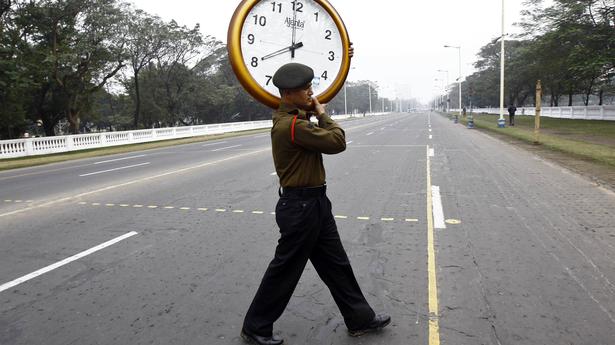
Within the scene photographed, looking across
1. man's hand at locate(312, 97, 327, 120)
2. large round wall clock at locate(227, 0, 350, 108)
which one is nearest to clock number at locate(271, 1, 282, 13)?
large round wall clock at locate(227, 0, 350, 108)

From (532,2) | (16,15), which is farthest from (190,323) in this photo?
(532,2)

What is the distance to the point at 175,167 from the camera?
1379 cm

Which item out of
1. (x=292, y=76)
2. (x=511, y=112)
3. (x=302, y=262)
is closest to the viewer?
(x=292, y=76)

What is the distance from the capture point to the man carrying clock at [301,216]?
2.60 m

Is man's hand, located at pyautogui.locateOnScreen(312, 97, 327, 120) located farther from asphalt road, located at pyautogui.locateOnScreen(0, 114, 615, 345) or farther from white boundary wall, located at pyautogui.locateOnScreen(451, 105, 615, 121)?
white boundary wall, located at pyautogui.locateOnScreen(451, 105, 615, 121)

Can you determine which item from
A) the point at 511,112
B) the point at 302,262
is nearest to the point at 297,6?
the point at 302,262

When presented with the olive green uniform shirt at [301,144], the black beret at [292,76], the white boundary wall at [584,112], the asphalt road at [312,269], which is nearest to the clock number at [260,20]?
the black beret at [292,76]

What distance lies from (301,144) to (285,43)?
59 cm

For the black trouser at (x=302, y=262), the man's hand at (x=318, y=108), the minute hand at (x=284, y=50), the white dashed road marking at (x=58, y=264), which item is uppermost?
Answer: the minute hand at (x=284, y=50)

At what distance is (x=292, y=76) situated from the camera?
2396 mm

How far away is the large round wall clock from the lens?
2211 millimetres

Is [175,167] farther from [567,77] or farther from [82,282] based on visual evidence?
[567,77]

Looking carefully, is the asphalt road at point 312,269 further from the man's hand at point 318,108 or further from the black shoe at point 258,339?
the man's hand at point 318,108

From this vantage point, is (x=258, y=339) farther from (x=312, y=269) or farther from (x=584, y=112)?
(x=584, y=112)
